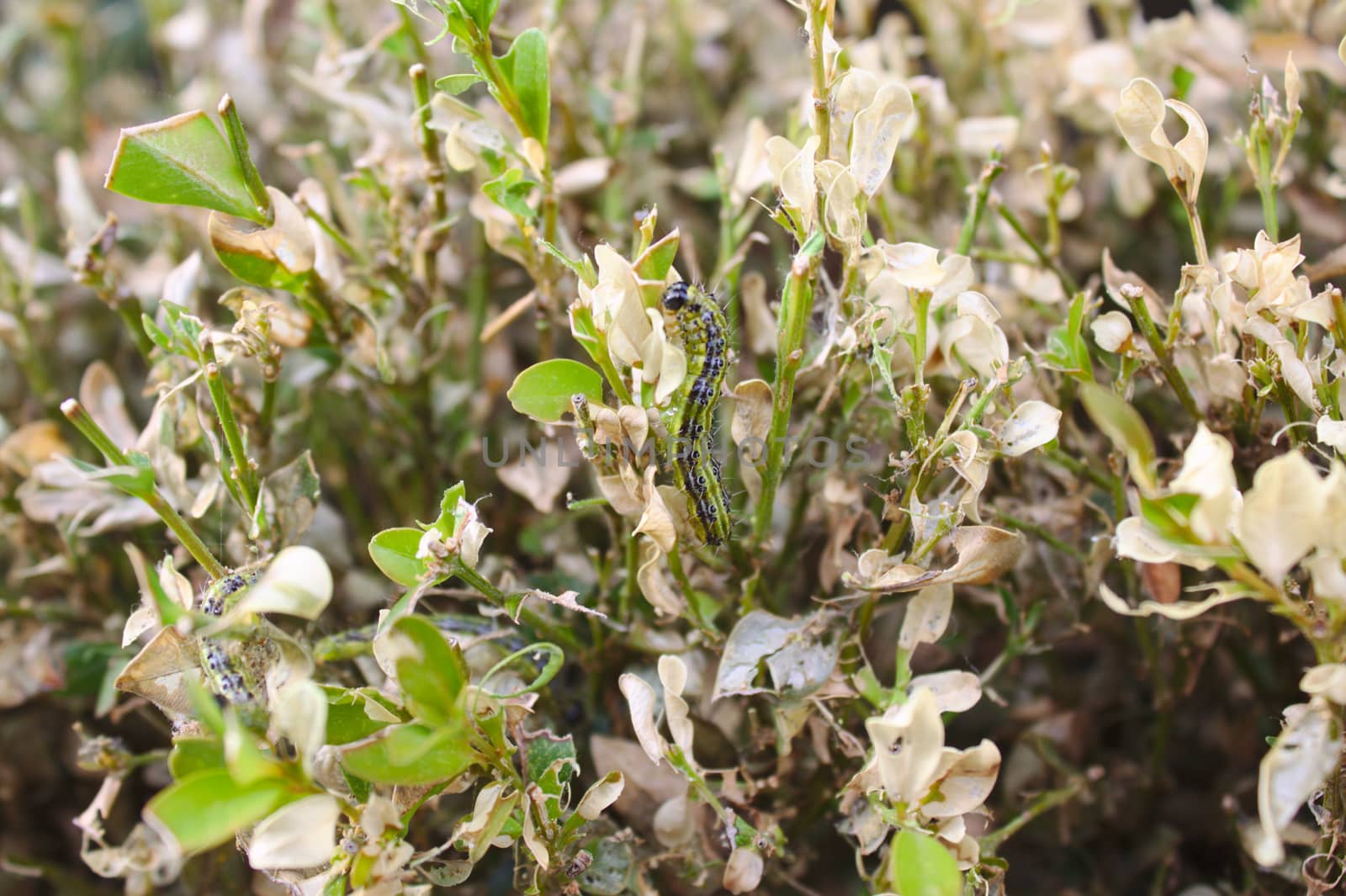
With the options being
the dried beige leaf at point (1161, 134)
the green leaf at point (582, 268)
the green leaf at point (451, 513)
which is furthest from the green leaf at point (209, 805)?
the dried beige leaf at point (1161, 134)

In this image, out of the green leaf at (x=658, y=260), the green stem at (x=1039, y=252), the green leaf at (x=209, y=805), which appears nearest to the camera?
the green leaf at (x=209, y=805)

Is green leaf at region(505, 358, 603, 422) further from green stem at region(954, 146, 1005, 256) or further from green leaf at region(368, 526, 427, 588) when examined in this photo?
green stem at region(954, 146, 1005, 256)

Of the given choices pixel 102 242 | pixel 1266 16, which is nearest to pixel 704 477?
pixel 102 242

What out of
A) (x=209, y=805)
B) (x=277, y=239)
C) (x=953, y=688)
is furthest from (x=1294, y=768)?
(x=277, y=239)

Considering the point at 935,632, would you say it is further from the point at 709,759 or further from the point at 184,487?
the point at 184,487

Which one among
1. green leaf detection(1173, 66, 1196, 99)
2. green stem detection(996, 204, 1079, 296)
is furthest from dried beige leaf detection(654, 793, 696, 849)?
green leaf detection(1173, 66, 1196, 99)

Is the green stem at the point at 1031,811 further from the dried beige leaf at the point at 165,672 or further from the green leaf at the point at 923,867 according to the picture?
the dried beige leaf at the point at 165,672
